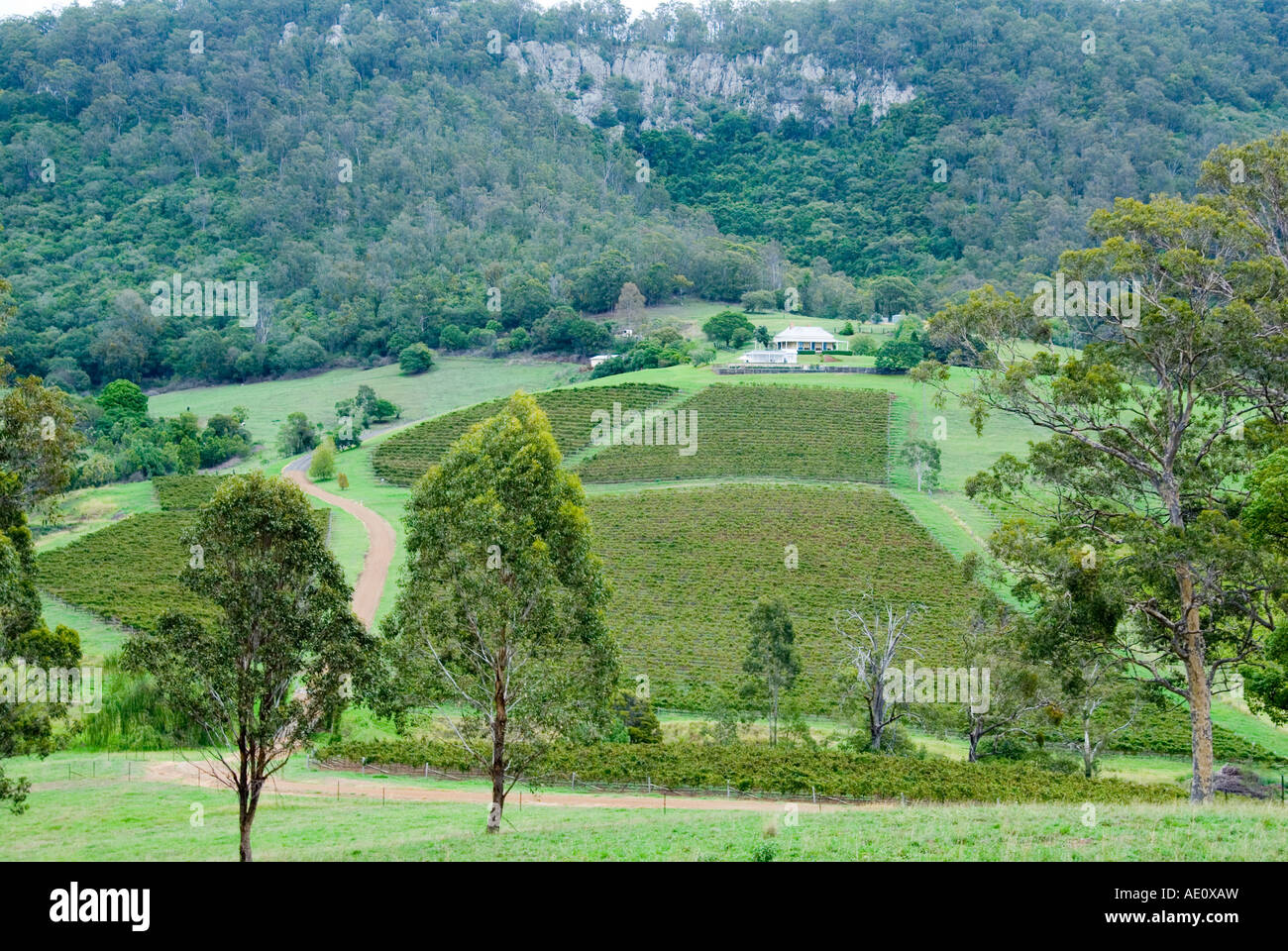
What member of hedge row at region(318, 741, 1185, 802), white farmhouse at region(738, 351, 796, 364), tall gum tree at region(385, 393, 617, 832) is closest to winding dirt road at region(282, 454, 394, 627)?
hedge row at region(318, 741, 1185, 802)

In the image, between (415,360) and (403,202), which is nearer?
(415,360)

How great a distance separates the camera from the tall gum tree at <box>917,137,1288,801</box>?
20.3m

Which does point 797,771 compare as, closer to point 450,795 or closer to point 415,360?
point 450,795

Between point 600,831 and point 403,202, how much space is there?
503ft

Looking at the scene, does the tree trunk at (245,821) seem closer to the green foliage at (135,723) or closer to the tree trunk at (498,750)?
the tree trunk at (498,750)

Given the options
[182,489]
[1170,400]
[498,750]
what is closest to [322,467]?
[182,489]

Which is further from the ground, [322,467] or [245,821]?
[322,467]

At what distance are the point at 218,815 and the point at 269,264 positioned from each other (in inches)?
5121

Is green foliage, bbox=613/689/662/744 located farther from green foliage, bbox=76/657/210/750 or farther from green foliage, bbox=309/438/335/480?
green foliage, bbox=309/438/335/480

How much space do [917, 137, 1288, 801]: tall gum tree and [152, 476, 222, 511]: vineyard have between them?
1972 inches

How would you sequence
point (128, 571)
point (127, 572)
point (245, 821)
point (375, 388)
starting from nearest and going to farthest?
point (245, 821) < point (127, 572) < point (128, 571) < point (375, 388)

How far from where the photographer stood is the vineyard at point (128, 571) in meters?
42.1

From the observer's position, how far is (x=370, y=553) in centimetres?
5006

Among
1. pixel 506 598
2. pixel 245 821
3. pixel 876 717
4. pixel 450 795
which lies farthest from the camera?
pixel 876 717
